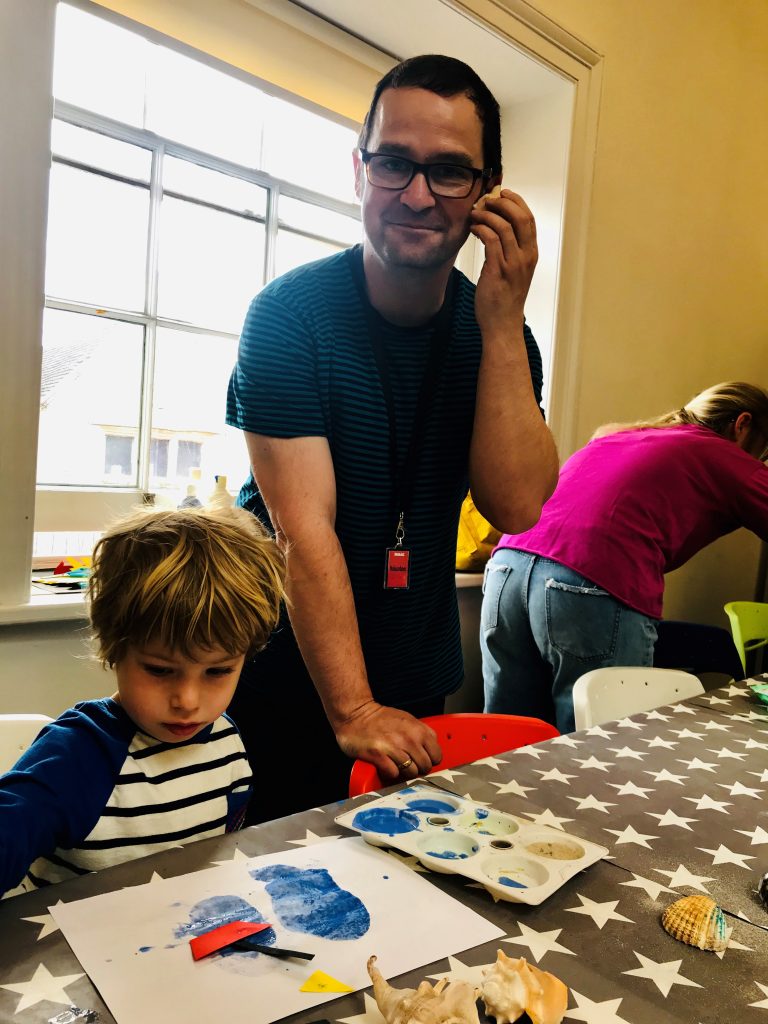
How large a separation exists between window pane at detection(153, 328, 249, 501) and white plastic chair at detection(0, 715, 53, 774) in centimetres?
121

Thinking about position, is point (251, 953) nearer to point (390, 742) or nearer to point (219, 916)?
point (219, 916)

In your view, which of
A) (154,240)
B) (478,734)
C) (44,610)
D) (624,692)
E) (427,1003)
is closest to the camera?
(427,1003)

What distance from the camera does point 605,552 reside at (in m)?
1.88

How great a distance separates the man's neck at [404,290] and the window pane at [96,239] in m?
1.15

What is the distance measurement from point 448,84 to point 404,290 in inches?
10.9

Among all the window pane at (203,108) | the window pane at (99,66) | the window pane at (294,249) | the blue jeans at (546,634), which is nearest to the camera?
the blue jeans at (546,634)

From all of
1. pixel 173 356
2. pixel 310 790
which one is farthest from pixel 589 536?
pixel 173 356

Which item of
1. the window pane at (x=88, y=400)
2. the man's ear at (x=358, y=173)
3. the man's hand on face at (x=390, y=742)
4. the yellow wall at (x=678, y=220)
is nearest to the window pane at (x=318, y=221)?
the window pane at (x=88, y=400)

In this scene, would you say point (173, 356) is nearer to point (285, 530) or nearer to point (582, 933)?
point (285, 530)

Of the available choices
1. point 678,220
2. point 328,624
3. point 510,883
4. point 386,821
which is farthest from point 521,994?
point 678,220

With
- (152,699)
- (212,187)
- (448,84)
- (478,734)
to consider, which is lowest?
(478,734)

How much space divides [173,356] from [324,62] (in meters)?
0.98

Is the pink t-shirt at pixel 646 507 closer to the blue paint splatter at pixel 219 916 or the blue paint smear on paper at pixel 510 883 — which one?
the blue paint smear on paper at pixel 510 883

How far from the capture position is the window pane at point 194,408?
7.50ft
